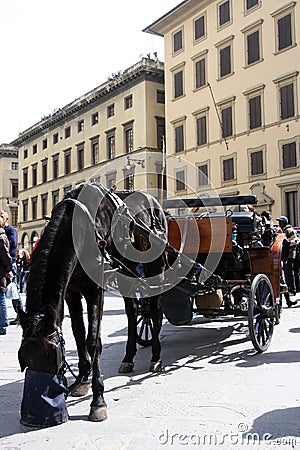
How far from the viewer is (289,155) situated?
26062 millimetres

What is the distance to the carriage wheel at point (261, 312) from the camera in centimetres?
592

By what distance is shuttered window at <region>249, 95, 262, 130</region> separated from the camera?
92.2 ft

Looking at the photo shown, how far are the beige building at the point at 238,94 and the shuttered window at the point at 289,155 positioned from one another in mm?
46

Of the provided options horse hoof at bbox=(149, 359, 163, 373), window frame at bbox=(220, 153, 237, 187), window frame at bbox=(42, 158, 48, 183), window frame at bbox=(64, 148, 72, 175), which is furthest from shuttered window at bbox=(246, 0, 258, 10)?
window frame at bbox=(42, 158, 48, 183)

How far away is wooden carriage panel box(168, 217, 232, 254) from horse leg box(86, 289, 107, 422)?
219cm

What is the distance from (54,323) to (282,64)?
2575 cm

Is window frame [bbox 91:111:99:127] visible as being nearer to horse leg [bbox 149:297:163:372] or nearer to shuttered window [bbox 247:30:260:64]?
shuttered window [bbox 247:30:260:64]

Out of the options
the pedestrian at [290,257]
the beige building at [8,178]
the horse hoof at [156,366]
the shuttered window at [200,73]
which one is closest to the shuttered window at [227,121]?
the shuttered window at [200,73]

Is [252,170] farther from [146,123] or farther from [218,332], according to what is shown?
[218,332]

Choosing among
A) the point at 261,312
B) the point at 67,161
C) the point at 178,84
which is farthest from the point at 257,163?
the point at 67,161

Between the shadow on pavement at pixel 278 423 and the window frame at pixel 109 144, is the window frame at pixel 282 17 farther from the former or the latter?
the shadow on pavement at pixel 278 423

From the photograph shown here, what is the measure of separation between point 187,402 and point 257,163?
80.2 feet

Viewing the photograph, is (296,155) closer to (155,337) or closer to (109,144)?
(109,144)

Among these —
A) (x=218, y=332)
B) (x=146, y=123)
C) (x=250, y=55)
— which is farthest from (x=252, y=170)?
(x=218, y=332)
